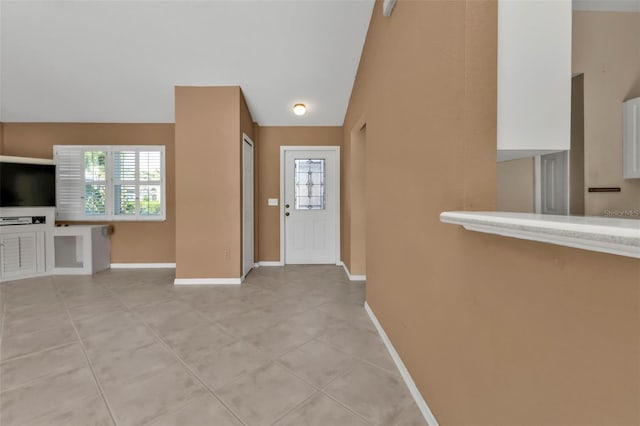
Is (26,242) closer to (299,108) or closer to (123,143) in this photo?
(123,143)

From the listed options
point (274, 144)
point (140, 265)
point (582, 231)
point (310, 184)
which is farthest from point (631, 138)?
point (140, 265)

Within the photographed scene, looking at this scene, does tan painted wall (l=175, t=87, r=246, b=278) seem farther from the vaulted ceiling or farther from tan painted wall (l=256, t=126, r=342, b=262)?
tan painted wall (l=256, t=126, r=342, b=262)

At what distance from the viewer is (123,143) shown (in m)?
4.45

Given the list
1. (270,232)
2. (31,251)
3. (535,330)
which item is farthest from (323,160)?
(31,251)

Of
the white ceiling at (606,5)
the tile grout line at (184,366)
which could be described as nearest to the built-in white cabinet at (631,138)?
the white ceiling at (606,5)

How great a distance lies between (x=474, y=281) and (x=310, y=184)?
380 centimetres

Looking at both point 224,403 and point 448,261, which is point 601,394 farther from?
point 224,403

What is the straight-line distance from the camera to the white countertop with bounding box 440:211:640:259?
435 millimetres

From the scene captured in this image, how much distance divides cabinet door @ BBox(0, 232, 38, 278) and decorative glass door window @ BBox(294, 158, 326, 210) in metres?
3.79

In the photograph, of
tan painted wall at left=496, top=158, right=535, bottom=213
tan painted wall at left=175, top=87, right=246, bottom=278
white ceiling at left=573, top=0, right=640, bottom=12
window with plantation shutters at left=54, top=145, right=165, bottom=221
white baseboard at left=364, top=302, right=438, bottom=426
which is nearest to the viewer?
tan painted wall at left=496, top=158, right=535, bottom=213

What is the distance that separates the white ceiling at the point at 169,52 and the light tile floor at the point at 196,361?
105 inches

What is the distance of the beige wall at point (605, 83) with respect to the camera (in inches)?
65.6

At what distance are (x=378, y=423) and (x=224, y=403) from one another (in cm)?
81

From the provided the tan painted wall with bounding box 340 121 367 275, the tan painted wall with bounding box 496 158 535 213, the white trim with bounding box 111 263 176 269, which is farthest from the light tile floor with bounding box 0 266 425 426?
the white trim with bounding box 111 263 176 269
